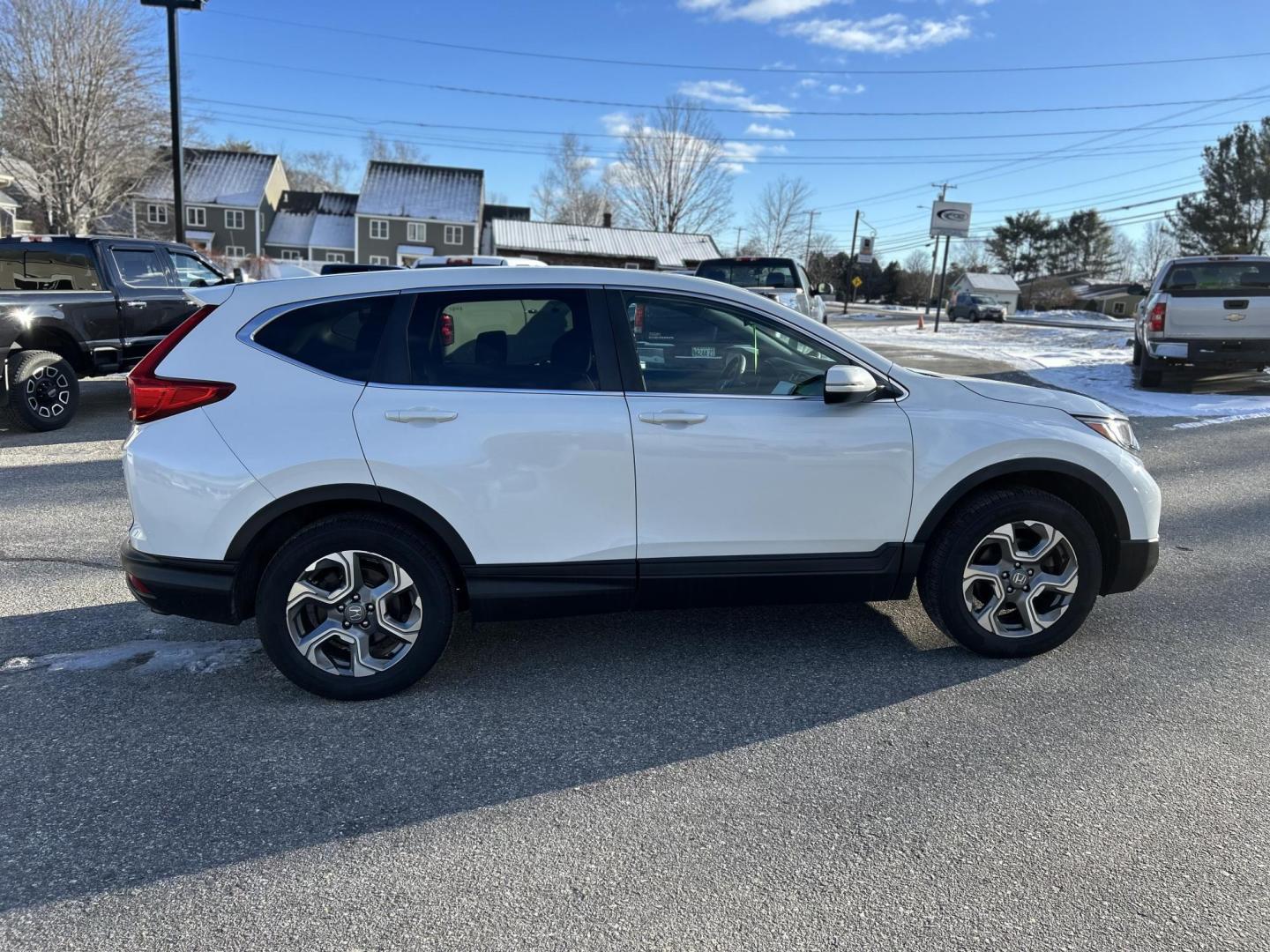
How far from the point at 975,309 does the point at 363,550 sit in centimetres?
5278

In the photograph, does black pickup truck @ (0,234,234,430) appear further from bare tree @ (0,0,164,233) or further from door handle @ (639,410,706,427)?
bare tree @ (0,0,164,233)

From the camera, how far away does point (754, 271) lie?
13680mm

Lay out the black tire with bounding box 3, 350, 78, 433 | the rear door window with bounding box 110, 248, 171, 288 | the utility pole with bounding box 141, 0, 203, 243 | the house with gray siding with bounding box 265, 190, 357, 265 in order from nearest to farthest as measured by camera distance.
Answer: the black tire with bounding box 3, 350, 78, 433
the rear door window with bounding box 110, 248, 171, 288
the utility pole with bounding box 141, 0, 203, 243
the house with gray siding with bounding box 265, 190, 357, 265

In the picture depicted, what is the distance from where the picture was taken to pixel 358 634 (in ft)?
11.5

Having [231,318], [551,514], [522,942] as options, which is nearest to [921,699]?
[551,514]

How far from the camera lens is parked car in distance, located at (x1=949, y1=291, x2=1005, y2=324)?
49.4 meters

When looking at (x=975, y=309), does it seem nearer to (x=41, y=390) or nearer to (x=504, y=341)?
(x=41, y=390)

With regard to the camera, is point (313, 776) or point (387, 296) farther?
point (387, 296)

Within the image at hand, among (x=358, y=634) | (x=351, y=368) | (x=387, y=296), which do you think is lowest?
(x=358, y=634)

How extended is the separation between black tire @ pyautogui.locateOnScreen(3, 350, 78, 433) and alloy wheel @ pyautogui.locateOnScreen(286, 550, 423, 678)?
283 inches

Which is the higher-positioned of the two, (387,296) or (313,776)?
(387,296)

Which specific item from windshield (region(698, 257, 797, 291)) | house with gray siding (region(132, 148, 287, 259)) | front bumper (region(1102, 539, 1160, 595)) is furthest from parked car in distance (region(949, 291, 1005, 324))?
front bumper (region(1102, 539, 1160, 595))

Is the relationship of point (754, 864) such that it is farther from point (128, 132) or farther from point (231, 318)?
point (128, 132)

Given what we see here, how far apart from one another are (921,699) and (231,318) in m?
3.28
